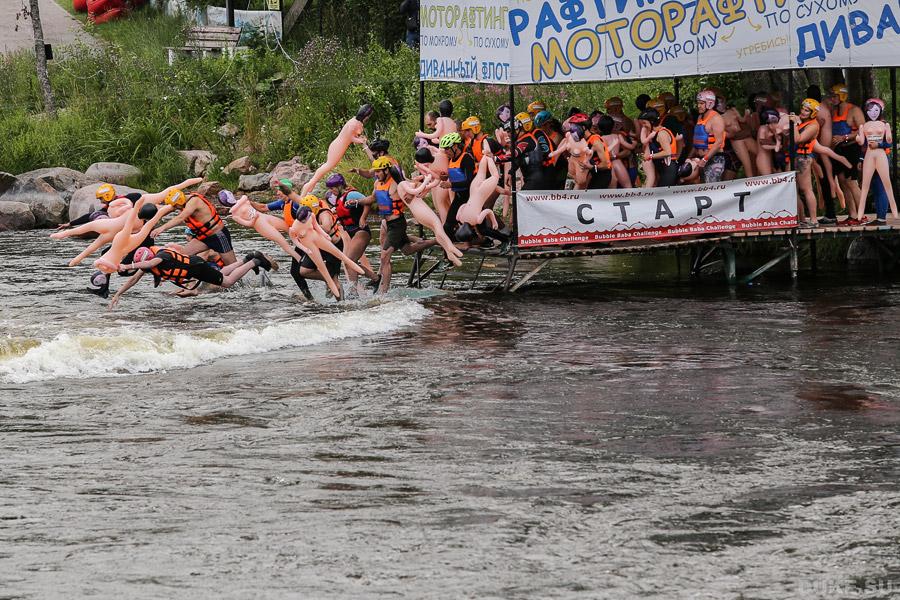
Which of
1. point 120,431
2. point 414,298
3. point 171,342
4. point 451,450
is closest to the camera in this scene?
point 451,450

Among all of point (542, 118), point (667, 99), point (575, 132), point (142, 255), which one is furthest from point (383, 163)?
point (667, 99)

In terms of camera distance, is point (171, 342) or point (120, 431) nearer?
point (120, 431)

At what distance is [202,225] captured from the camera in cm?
1752

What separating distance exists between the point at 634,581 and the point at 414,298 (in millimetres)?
10403

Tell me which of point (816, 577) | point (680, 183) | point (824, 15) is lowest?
point (816, 577)

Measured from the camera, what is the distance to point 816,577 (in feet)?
23.0

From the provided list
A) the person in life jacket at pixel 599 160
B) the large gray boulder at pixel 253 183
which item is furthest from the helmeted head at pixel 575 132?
the large gray boulder at pixel 253 183

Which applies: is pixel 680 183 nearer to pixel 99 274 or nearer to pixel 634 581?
pixel 99 274

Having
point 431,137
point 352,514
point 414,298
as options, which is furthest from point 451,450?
point 431,137

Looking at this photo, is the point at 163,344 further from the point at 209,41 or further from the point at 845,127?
the point at 209,41

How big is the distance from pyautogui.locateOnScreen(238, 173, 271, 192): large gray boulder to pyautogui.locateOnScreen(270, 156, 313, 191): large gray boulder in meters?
0.22

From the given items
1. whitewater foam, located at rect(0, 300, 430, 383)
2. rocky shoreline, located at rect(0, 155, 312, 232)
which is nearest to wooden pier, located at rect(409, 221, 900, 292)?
whitewater foam, located at rect(0, 300, 430, 383)

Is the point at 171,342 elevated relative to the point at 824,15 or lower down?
lower down

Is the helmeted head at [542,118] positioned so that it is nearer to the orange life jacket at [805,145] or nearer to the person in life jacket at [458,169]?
the person in life jacket at [458,169]
